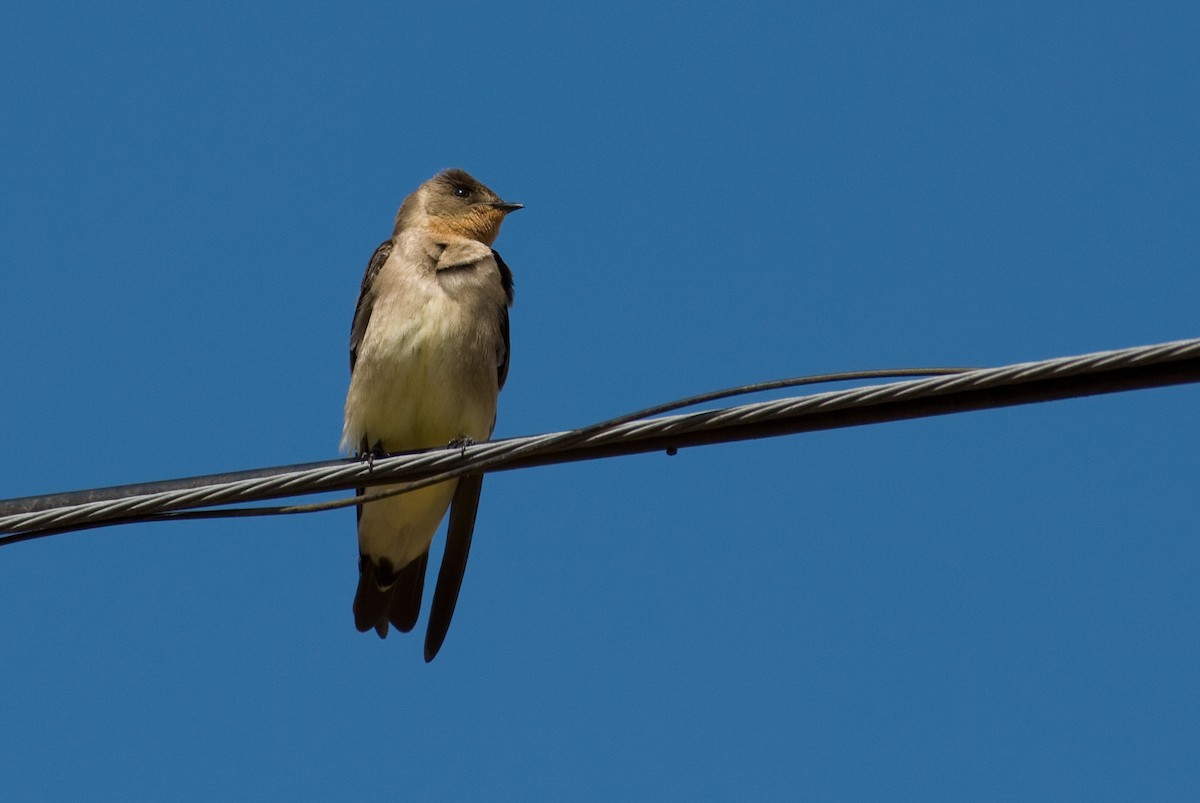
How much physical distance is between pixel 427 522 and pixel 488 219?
235 cm

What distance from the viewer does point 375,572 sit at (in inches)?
380

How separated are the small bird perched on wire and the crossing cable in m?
3.23

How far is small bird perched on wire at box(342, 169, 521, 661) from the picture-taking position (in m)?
8.94

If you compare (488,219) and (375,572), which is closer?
(375,572)

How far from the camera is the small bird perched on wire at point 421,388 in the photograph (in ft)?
29.3

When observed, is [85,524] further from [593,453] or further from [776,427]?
[776,427]

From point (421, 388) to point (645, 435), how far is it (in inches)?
154

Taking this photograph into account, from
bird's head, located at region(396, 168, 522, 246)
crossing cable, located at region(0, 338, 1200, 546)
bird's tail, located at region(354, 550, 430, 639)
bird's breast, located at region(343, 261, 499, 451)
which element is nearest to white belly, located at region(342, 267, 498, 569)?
bird's breast, located at region(343, 261, 499, 451)

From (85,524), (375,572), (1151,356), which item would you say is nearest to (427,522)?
(375,572)

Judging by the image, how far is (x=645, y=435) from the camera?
17.0ft

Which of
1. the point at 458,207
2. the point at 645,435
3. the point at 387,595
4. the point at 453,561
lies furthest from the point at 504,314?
the point at 645,435

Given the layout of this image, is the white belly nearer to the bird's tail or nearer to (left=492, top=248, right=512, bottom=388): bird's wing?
(left=492, top=248, right=512, bottom=388): bird's wing

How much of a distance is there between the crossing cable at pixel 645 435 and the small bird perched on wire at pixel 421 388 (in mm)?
3235

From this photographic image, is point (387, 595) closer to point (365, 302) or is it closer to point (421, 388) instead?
point (421, 388)
